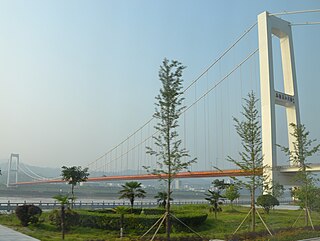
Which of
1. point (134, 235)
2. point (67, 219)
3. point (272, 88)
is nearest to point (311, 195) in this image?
point (134, 235)

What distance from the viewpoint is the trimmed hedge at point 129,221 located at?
16.5 m

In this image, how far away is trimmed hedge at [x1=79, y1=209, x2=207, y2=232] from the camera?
16.5 m

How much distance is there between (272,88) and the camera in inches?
1277

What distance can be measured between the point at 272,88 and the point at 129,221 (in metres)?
20.1

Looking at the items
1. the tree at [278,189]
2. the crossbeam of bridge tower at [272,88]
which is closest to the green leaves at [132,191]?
the crossbeam of bridge tower at [272,88]

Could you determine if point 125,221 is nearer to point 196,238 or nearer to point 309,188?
point 196,238

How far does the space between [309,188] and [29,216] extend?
43.6 feet

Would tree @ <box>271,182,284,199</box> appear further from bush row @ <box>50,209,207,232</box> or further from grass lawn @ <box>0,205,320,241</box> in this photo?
bush row @ <box>50,209,207,232</box>

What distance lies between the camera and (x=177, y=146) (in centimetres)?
1228

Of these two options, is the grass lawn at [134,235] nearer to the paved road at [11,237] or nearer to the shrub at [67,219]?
the shrub at [67,219]

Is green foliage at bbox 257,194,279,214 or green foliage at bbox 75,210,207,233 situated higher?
green foliage at bbox 257,194,279,214

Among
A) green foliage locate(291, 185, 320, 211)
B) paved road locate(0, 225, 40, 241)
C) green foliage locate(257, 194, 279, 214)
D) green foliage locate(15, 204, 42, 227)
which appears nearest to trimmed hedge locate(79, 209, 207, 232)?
green foliage locate(15, 204, 42, 227)

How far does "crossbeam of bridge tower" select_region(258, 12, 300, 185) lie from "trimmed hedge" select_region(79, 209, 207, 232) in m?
14.3

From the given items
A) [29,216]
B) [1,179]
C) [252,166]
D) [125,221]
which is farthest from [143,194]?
[1,179]
